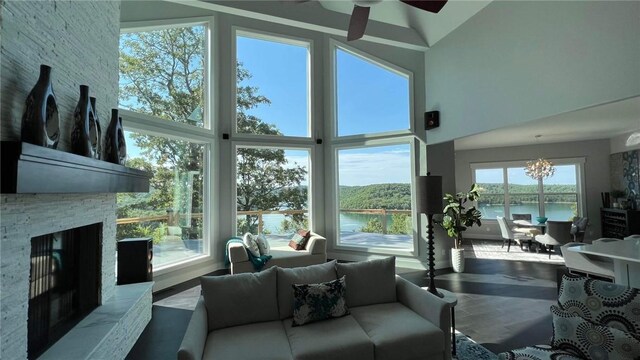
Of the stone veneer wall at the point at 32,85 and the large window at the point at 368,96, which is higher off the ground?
the large window at the point at 368,96

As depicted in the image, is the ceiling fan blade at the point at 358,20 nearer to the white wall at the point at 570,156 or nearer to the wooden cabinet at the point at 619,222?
the white wall at the point at 570,156

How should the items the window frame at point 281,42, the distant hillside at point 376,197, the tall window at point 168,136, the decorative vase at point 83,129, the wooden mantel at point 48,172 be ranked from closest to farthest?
1. the wooden mantel at point 48,172
2. the decorative vase at point 83,129
3. the tall window at point 168,136
4. the window frame at point 281,42
5. the distant hillside at point 376,197

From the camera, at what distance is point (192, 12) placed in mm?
5012

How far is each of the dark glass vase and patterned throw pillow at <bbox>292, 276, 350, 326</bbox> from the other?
2.10 m

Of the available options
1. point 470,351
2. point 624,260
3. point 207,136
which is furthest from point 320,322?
point 207,136

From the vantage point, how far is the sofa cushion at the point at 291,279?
2.50 meters

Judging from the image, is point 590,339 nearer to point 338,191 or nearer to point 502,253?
point 338,191

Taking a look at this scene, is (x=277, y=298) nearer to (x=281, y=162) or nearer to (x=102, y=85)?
(x=102, y=85)

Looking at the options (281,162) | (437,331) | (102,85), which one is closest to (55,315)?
(102,85)

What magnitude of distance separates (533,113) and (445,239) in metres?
2.80

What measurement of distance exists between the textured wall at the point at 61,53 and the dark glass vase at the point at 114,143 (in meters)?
0.11

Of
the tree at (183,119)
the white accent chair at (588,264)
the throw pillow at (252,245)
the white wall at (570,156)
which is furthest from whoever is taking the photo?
the white wall at (570,156)

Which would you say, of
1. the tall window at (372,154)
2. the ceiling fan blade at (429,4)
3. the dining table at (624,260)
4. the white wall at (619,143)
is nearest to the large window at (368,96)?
the tall window at (372,154)

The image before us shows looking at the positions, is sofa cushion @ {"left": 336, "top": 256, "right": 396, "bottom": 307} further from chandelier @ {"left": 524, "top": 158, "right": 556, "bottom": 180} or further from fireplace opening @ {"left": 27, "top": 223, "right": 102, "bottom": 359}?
chandelier @ {"left": 524, "top": 158, "right": 556, "bottom": 180}
